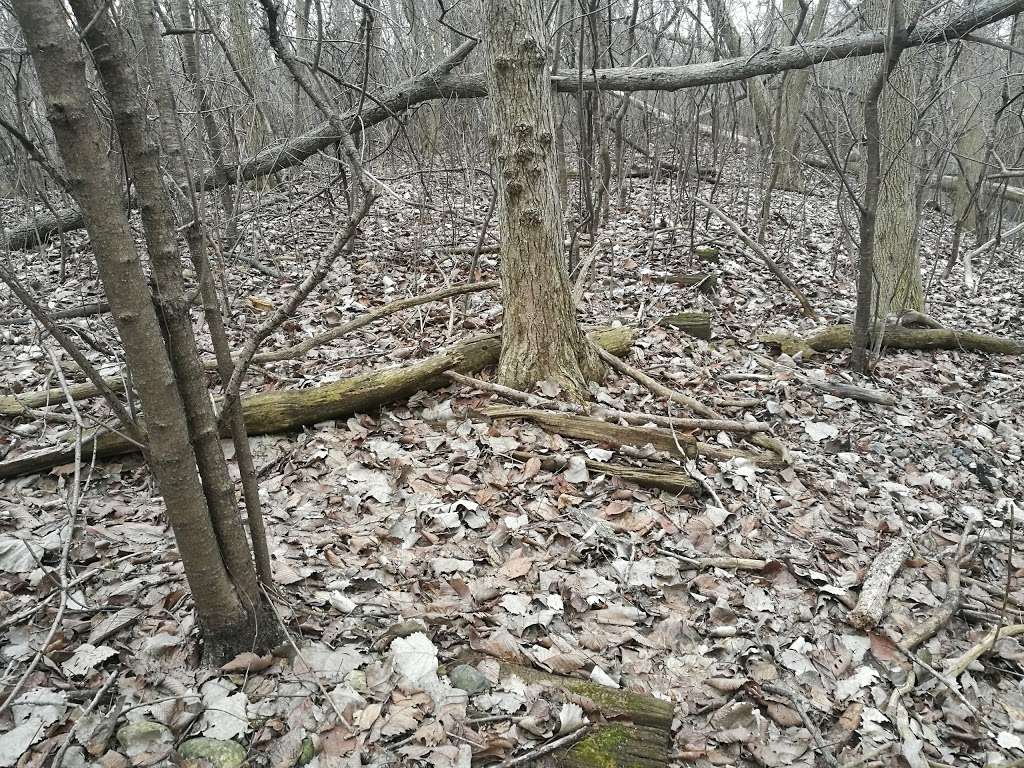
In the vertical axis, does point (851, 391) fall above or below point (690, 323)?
below

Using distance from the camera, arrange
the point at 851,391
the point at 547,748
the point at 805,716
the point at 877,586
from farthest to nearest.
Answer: the point at 851,391
the point at 877,586
the point at 805,716
the point at 547,748

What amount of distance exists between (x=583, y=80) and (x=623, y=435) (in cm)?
434

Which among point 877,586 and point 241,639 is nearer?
point 241,639

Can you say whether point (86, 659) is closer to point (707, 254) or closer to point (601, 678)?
point (601, 678)

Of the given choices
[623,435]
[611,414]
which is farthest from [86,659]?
[611,414]

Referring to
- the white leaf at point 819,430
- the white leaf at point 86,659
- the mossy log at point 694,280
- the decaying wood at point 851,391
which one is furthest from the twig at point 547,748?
the mossy log at point 694,280

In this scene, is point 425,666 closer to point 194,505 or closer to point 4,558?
point 194,505

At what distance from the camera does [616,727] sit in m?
2.11

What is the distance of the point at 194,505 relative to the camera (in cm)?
185

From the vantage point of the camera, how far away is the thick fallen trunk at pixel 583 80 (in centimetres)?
569

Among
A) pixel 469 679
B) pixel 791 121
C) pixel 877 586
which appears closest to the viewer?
pixel 469 679

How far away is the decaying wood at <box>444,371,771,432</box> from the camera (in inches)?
149

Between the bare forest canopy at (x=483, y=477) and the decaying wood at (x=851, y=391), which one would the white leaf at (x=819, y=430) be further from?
the decaying wood at (x=851, y=391)

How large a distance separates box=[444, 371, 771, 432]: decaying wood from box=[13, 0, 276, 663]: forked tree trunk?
2098 millimetres
